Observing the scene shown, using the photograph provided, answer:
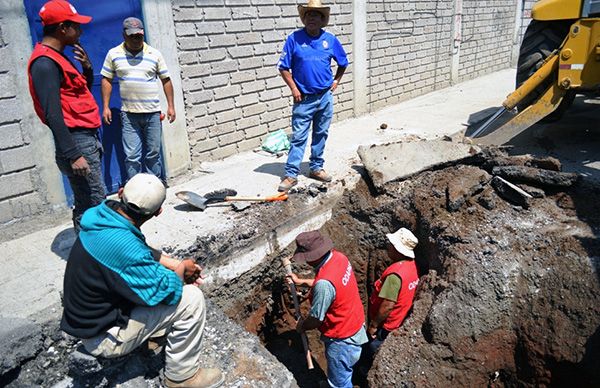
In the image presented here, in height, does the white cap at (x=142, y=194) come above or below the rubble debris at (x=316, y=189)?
above

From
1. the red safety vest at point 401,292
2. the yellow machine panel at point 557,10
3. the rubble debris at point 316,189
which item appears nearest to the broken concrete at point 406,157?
the rubble debris at point 316,189

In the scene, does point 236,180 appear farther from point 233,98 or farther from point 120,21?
point 120,21

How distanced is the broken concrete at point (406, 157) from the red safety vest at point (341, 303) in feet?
5.66

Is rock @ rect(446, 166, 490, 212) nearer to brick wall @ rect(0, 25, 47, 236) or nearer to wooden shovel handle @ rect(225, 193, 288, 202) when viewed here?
wooden shovel handle @ rect(225, 193, 288, 202)

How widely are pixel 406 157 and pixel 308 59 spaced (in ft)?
5.38

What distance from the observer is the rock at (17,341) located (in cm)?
279

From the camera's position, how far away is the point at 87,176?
353cm

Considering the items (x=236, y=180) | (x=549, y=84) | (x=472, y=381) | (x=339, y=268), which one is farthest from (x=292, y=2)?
(x=472, y=381)

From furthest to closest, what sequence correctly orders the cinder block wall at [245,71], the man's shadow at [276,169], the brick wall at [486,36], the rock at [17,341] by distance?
the brick wall at [486,36], the man's shadow at [276,169], the cinder block wall at [245,71], the rock at [17,341]

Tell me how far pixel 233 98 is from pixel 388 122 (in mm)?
3170

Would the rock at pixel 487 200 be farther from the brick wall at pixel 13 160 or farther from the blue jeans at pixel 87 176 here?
the brick wall at pixel 13 160

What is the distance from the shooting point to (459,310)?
3793mm

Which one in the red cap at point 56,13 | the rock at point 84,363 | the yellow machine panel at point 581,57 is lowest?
the rock at point 84,363

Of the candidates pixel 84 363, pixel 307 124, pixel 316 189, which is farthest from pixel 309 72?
pixel 84 363
